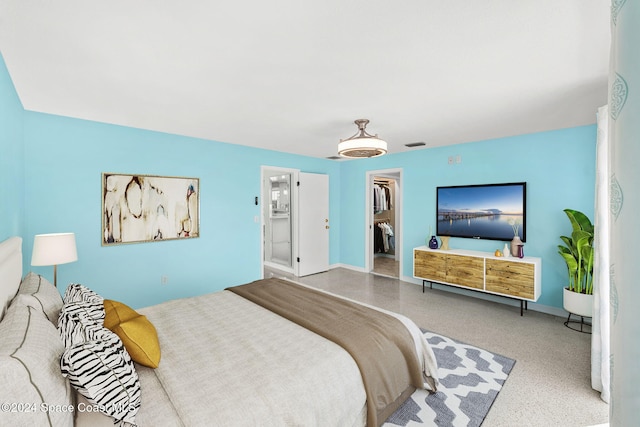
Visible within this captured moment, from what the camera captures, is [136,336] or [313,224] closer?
[136,336]

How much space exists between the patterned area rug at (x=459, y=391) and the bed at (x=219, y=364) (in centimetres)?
10

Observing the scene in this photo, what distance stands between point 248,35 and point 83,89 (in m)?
1.73

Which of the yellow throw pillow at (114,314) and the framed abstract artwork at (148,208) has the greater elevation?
the framed abstract artwork at (148,208)

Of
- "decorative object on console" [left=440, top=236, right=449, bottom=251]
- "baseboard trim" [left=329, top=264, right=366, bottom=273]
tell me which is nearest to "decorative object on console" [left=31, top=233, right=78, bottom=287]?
"baseboard trim" [left=329, top=264, right=366, bottom=273]

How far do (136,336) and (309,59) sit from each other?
1.95 metres

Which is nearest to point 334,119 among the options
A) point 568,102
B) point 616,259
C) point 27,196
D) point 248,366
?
point 568,102

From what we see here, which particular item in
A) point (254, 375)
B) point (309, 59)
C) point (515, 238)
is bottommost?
point (254, 375)

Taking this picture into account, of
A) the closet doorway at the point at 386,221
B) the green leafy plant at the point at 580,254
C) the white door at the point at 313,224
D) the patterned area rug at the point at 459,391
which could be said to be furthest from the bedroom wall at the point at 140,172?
the green leafy plant at the point at 580,254

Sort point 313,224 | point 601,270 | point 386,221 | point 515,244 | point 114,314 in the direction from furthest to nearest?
point 386,221, point 313,224, point 515,244, point 601,270, point 114,314

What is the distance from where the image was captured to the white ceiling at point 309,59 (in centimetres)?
145

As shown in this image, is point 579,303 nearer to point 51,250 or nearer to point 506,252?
point 506,252

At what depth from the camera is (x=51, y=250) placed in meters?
2.40

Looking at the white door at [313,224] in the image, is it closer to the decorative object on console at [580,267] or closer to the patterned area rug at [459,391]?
the patterned area rug at [459,391]

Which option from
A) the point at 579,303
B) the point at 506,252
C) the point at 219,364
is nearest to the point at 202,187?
the point at 219,364
